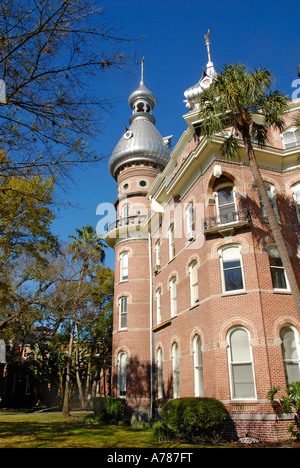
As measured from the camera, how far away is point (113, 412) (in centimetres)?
2161

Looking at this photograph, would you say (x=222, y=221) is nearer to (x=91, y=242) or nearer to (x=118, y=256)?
(x=118, y=256)

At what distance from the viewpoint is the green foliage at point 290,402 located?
12.5 m

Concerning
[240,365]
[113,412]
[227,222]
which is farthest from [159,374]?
[227,222]

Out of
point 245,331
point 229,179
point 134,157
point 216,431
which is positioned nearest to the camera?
point 216,431

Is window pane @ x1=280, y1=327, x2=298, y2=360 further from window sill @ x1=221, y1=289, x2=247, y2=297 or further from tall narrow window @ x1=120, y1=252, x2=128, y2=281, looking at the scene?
tall narrow window @ x1=120, y1=252, x2=128, y2=281

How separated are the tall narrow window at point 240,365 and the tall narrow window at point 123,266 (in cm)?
1361

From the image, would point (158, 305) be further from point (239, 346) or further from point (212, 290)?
point (239, 346)

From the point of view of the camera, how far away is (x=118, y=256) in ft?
93.0

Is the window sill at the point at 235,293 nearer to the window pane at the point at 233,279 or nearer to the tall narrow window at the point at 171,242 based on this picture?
the window pane at the point at 233,279

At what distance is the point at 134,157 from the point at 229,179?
49.1ft

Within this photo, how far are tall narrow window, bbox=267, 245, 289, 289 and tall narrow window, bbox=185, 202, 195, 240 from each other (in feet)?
13.2

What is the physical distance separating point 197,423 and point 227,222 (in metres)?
8.42

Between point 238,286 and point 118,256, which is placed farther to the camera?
point 118,256
